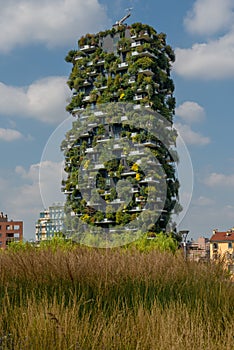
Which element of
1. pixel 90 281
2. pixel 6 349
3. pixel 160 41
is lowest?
pixel 6 349

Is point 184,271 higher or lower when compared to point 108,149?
lower

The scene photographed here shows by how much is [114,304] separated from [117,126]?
73.3 feet

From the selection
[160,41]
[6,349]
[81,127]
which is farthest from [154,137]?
[6,349]

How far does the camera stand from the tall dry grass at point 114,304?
348 centimetres

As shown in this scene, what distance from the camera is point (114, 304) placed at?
4484 millimetres

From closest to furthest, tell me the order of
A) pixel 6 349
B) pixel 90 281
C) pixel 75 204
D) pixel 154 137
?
pixel 6 349, pixel 90 281, pixel 154 137, pixel 75 204

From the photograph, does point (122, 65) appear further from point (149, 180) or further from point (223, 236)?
point (223, 236)

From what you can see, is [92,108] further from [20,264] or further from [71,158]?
[20,264]

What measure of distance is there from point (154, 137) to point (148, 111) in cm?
148

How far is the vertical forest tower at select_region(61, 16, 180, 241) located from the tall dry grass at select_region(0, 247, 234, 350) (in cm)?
1717

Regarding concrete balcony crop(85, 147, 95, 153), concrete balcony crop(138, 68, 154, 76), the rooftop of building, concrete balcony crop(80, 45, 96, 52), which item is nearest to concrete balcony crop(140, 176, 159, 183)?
concrete balcony crop(85, 147, 95, 153)

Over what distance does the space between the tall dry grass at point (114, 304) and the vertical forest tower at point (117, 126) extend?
17.2m

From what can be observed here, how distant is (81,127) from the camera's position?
2709cm

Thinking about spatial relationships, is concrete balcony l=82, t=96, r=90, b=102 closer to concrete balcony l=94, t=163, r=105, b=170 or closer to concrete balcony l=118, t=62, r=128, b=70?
concrete balcony l=118, t=62, r=128, b=70
